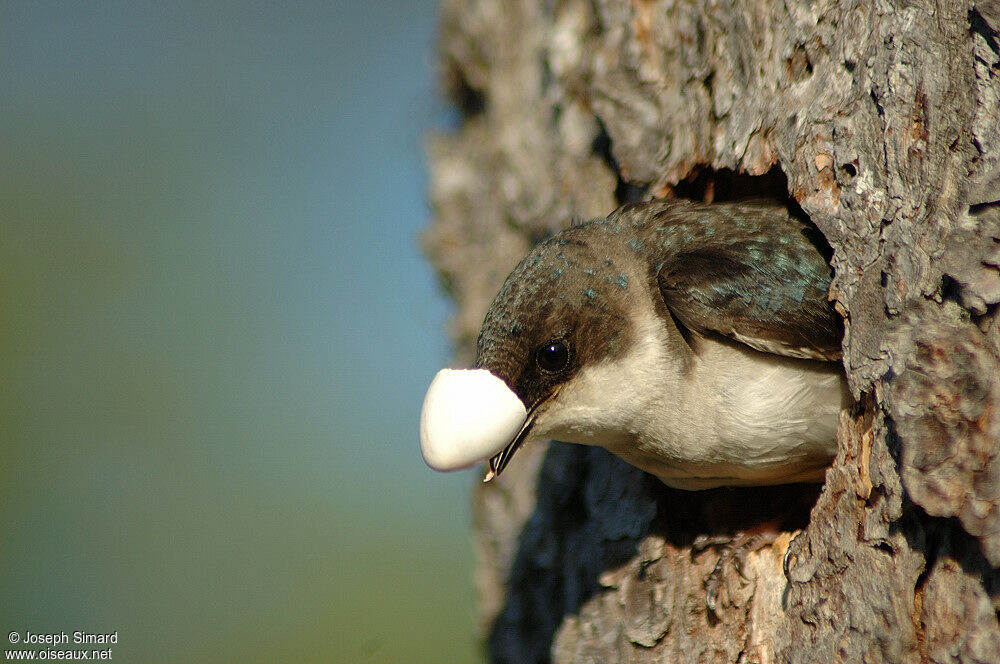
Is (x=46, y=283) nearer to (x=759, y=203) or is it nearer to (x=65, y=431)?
(x=65, y=431)

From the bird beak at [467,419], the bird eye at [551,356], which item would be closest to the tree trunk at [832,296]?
the bird eye at [551,356]

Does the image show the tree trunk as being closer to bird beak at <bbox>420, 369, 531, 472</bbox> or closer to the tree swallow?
the tree swallow

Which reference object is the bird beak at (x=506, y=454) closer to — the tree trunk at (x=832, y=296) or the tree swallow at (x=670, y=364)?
the tree swallow at (x=670, y=364)

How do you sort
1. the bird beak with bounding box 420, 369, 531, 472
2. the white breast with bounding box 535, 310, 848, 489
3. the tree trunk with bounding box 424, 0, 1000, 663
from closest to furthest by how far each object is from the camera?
1. the tree trunk with bounding box 424, 0, 1000, 663
2. the bird beak with bounding box 420, 369, 531, 472
3. the white breast with bounding box 535, 310, 848, 489

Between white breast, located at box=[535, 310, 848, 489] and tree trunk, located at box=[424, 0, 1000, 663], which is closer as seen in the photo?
tree trunk, located at box=[424, 0, 1000, 663]

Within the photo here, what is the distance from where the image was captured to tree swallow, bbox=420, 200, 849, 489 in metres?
2.35

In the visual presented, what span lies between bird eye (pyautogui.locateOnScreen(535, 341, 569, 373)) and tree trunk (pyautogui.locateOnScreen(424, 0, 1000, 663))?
705mm

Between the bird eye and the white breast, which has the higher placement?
the bird eye

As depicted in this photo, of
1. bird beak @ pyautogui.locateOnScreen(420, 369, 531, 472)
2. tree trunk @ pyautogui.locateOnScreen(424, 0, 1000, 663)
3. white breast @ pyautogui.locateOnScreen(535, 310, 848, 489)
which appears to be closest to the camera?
tree trunk @ pyautogui.locateOnScreen(424, 0, 1000, 663)

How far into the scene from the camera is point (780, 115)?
2.52 m

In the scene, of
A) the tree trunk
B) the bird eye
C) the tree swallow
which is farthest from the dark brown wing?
the bird eye

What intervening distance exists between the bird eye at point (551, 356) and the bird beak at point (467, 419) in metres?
0.13

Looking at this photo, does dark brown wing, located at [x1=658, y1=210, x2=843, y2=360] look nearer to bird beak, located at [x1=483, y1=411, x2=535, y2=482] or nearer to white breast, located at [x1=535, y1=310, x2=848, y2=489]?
white breast, located at [x1=535, y1=310, x2=848, y2=489]

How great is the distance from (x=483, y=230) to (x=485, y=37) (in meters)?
0.93
